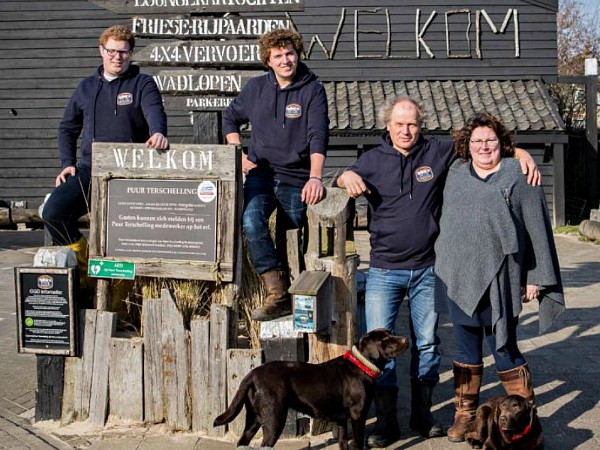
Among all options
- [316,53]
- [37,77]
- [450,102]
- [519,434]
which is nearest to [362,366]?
[519,434]

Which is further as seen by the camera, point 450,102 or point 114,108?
point 450,102

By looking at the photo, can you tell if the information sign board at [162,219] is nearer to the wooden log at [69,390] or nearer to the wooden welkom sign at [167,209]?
the wooden welkom sign at [167,209]

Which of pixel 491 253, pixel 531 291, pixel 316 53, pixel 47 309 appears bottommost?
pixel 47 309

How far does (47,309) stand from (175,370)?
90cm

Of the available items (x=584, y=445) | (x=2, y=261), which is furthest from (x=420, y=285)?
(x=2, y=261)

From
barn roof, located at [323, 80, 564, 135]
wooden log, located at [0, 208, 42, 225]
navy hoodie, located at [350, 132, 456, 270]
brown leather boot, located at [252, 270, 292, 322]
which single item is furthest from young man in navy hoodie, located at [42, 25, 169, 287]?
wooden log, located at [0, 208, 42, 225]

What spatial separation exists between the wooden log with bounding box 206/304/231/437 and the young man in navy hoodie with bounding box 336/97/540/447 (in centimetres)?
86

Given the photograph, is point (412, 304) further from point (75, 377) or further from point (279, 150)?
point (75, 377)

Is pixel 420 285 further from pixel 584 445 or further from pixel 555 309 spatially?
pixel 584 445

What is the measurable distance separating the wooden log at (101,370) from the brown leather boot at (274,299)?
2.98ft

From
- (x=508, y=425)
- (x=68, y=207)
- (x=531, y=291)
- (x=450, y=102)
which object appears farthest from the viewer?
(x=450, y=102)

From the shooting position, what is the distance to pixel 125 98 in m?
5.56

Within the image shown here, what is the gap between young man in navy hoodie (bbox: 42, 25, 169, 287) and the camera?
550 cm

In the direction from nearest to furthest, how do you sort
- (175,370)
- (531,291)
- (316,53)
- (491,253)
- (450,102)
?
1. (491,253)
2. (531,291)
3. (175,370)
4. (450,102)
5. (316,53)
